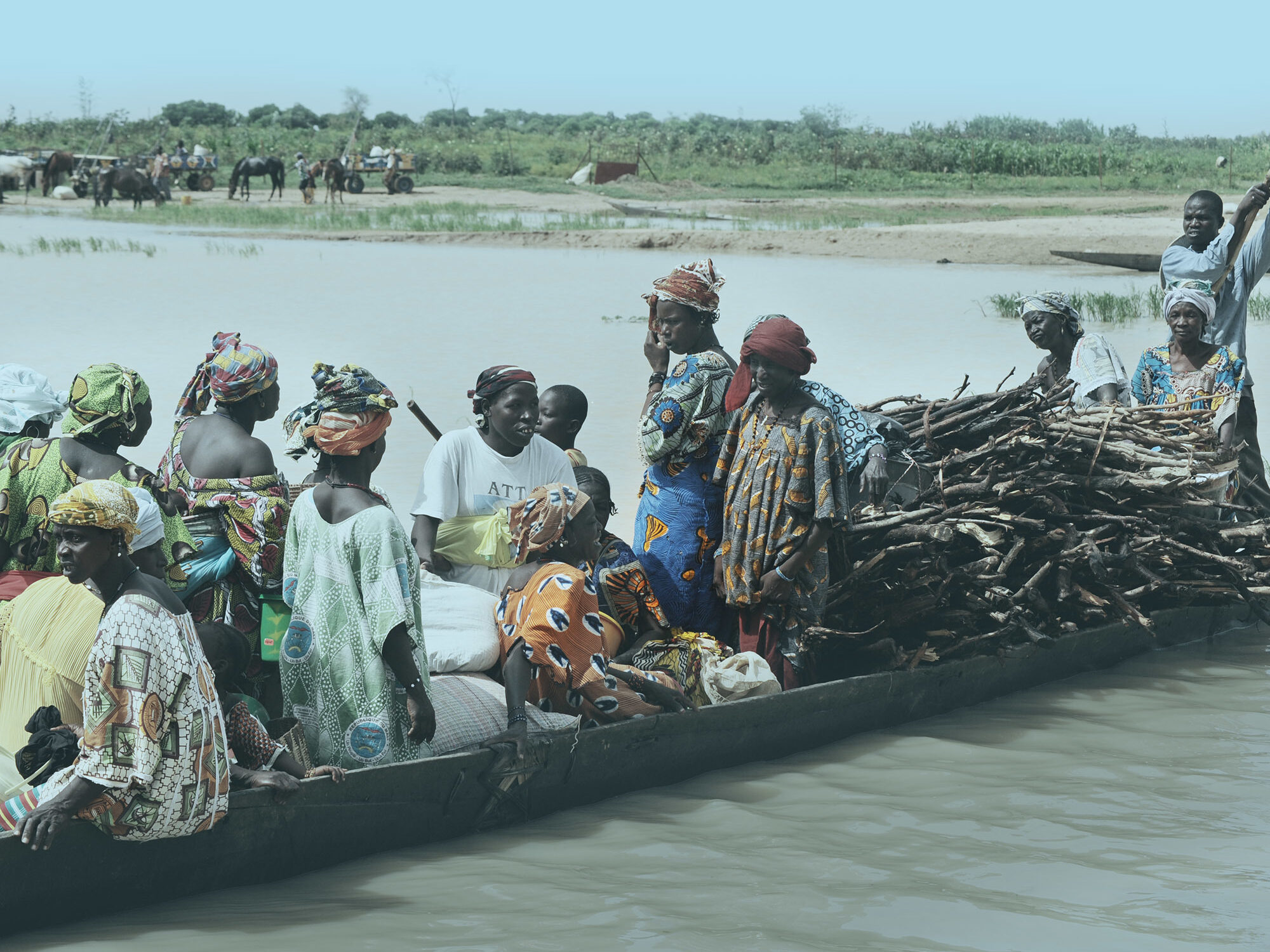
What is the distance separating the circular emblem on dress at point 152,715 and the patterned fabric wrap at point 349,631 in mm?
668

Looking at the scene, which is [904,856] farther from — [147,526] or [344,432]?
[147,526]

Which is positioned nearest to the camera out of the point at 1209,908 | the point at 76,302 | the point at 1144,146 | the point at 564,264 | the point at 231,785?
the point at 231,785

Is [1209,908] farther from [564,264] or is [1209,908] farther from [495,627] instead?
[564,264]

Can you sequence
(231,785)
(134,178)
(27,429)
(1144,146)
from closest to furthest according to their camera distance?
(231,785) → (27,429) → (134,178) → (1144,146)

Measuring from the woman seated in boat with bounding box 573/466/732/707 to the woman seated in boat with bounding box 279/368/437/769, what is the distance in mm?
1056

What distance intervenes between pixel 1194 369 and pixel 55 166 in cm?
4008

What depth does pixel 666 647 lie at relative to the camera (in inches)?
196

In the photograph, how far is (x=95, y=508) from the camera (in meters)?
3.17

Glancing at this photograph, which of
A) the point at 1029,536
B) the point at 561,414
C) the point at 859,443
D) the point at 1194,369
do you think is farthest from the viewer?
the point at 1194,369

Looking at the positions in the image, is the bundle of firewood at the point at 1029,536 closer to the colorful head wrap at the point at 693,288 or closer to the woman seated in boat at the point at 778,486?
the woman seated in boat at the point at 778,486

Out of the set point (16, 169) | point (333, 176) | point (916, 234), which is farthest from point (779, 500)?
point (16, 169)

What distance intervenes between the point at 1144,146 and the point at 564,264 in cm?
5852

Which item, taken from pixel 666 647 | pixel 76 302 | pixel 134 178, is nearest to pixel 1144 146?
pixel 134 178

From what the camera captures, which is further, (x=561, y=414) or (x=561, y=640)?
(x=561, y=414)
